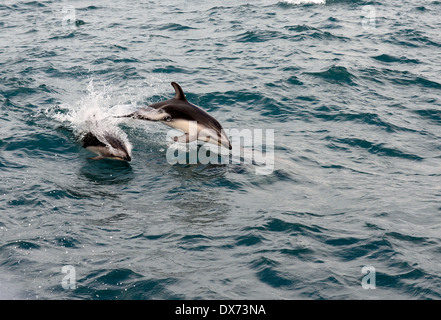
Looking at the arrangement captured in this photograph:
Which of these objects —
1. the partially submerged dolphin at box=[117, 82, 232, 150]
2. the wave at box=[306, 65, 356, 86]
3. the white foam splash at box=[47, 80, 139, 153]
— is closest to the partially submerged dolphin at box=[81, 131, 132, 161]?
the white foam splash at box=[47, 80, 139, 153]

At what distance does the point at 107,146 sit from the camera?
11.9m

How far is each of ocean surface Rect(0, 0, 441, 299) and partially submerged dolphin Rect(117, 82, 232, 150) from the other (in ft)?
2.14

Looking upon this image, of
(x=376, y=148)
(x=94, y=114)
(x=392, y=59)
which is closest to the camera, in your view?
(x=376, y=148)

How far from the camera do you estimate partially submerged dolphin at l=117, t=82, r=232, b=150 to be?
12328mm

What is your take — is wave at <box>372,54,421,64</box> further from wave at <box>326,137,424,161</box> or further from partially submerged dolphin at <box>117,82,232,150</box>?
partially submerged dolphin at <box>117,82,232,150</box>

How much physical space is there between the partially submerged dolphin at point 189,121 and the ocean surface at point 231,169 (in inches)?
25.7

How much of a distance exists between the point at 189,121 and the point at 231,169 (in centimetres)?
144

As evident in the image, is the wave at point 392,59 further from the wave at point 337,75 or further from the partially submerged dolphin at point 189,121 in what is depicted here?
the partially submerged dolphin at point 189,121

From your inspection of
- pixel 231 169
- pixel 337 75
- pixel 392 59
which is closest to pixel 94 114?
pixel 231 169

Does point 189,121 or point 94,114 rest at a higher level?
point 189,121

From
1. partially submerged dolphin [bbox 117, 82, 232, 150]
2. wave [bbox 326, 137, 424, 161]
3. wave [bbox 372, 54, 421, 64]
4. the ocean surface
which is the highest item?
partially submerged dolphin [bbox 117, 82, 232, 150]

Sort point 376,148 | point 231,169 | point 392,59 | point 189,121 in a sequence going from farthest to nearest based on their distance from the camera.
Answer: point 392,59 < point 376,148 < point 189,121 < point 231,169

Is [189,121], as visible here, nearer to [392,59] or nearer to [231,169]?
[231,169]

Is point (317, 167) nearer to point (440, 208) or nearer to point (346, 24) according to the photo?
point (440, 208)
